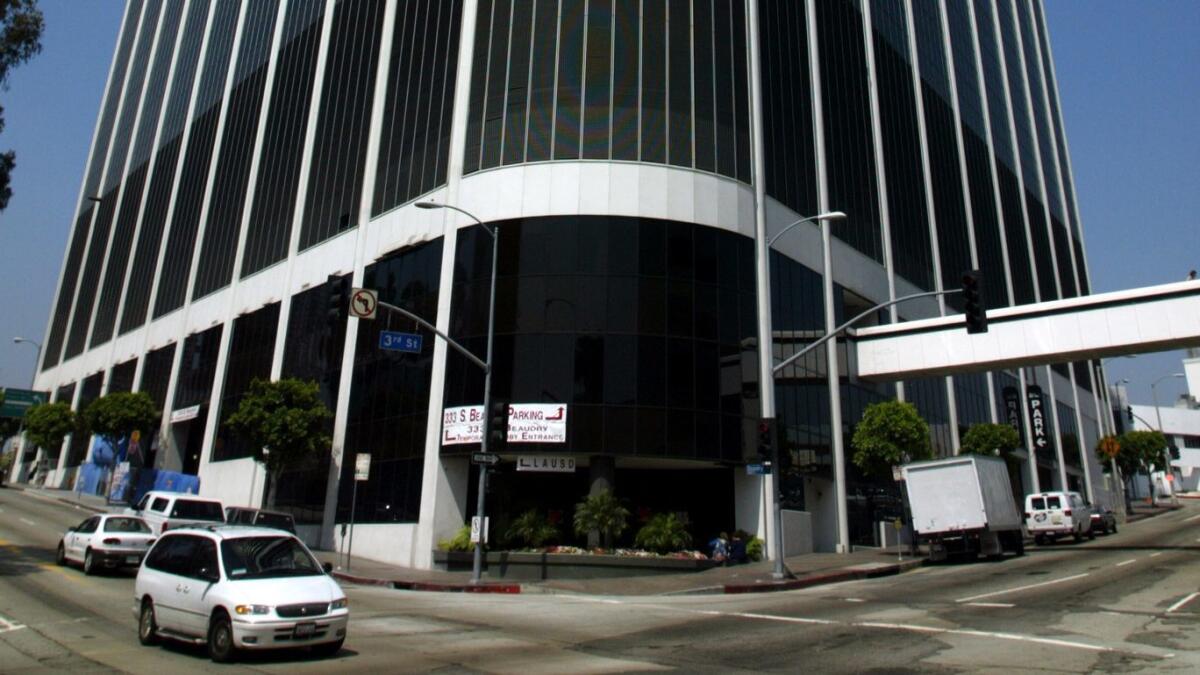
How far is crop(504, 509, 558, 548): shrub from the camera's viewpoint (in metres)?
27.5

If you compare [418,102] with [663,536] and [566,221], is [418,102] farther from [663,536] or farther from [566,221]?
[663,536]

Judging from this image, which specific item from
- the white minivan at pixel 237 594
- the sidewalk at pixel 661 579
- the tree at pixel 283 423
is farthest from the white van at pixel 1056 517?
the white minivan at pixel 237 594

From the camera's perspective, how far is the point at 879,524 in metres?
38.9

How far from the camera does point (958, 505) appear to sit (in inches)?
1146

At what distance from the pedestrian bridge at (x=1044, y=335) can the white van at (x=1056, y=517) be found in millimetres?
6858

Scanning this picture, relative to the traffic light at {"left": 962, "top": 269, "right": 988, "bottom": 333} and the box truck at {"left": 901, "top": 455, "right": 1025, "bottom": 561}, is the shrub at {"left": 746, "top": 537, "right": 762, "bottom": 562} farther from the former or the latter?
the traffic light at {"left": 962, "top": 269, "right": 988, "bottom": 333}

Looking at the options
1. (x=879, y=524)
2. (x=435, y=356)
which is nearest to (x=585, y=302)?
(x=435, y=356)

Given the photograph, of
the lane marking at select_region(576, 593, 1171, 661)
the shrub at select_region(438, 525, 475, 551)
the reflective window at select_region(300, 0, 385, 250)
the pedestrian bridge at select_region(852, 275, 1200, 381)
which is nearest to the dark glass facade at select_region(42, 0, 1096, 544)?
the reflective window at select_region(300, 0, 385, 250)

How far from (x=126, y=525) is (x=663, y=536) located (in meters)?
15.6

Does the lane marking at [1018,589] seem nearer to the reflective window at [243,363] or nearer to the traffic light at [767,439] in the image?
the traffic light at [767,439]

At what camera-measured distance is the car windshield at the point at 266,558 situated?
1141cm

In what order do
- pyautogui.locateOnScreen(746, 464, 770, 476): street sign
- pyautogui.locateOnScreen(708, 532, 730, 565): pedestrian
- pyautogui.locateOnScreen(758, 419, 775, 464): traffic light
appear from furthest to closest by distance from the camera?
1. pyautogui.locateOnScreen(708, 532, 730, 565): pedestrian
2. pyautogui.locateOnScreen(758, 419, 775, 464): traffic light
3. pyautogui.locateOnScreen(746, 464, 770, 476): street sign

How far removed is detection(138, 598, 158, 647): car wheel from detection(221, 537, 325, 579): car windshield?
1.65m

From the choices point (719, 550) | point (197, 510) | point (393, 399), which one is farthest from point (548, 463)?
point (197, 510)
